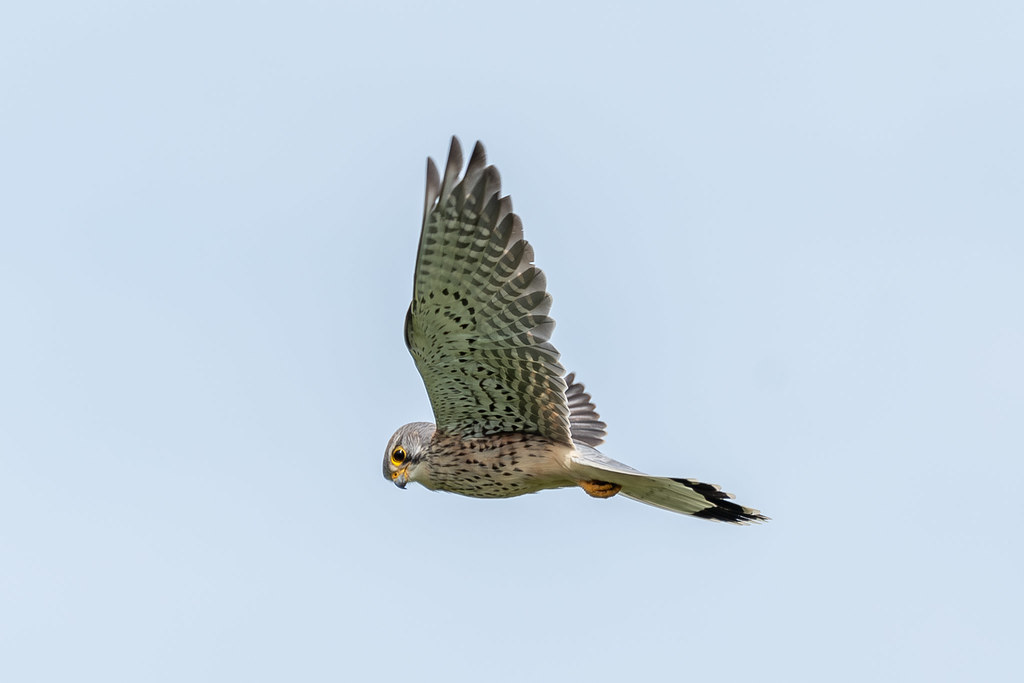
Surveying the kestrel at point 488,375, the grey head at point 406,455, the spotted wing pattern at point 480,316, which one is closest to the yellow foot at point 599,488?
the kestrel at point 488,375

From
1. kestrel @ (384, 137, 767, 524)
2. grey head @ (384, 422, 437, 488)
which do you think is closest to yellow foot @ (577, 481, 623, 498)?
kestrel @ (384, 137, 767, 524)

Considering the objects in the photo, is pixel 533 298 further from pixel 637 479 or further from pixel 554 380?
pixel 637 479

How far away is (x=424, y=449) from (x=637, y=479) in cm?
148

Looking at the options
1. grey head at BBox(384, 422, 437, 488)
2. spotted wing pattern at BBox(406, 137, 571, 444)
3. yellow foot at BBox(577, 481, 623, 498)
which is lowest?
yellow foot at BBox(577, 481, 623, 498)

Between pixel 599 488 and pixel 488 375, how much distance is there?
1.16 meters

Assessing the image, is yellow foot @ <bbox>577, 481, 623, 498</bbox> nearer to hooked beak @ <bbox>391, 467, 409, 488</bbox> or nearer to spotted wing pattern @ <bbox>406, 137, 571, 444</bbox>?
spotted wing pattern @ <bbox>406, 137, 571, 444</bbox>

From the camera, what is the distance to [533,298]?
26.2ft

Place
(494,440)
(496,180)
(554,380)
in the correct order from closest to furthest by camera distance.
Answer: (496,180)
(554,380)
(494,440)

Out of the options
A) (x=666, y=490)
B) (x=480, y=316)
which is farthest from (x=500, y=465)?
(x=480, y=316)

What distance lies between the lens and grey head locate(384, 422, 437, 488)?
926 centimetres

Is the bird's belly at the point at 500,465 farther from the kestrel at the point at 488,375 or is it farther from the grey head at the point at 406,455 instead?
the grey head at the point at 406,455

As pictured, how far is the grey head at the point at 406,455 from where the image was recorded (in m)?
9.26

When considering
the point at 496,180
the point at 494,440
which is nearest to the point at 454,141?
the point at 496,180

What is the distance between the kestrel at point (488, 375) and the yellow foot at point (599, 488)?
0.03 feet
